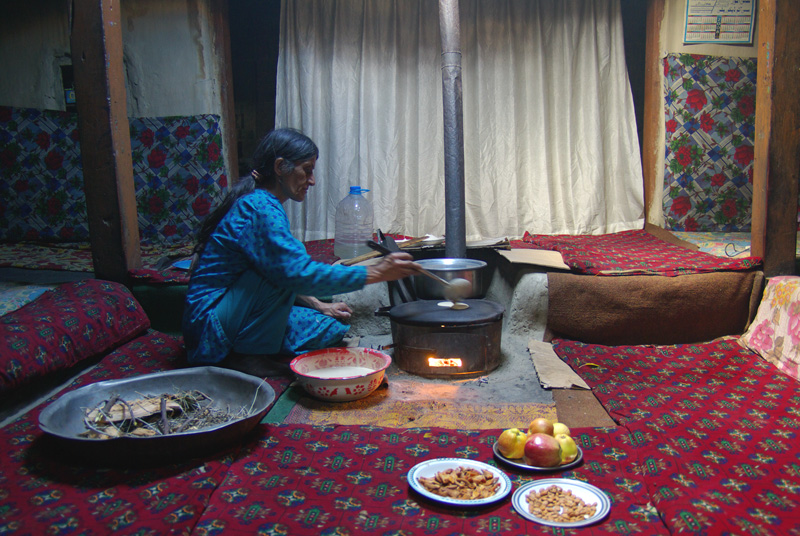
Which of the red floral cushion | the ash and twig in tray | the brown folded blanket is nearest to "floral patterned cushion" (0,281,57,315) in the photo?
the red floral cushion

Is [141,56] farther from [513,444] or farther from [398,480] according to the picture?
[513,444]

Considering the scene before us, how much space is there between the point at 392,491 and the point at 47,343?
67.8 inches

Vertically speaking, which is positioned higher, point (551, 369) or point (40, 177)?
point (40, 177)

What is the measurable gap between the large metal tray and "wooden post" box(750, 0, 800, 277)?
9.73 ft

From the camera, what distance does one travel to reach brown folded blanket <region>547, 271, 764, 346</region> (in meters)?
3.44

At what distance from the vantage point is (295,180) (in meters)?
2.86

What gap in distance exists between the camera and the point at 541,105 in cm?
477

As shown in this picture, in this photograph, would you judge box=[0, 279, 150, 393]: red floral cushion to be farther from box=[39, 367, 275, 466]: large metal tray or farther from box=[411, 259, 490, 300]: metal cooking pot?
box=[411, 259, 490, 300]: metal cooking pot

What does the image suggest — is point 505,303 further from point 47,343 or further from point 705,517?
point 47,343

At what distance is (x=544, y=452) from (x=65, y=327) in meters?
2.22

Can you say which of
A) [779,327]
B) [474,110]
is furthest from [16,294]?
[779,327]

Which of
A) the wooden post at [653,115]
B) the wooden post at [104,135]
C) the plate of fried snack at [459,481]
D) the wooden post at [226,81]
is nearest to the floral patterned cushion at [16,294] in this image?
the wooden post at [104,135]

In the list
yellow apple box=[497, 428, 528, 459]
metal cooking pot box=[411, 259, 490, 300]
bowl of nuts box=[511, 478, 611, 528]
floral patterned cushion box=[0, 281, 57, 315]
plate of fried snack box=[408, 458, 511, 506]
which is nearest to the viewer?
bowl of nuts box=[511, 478, 611, 528]

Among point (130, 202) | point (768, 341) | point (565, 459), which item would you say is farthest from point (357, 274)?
point (768, 341)
